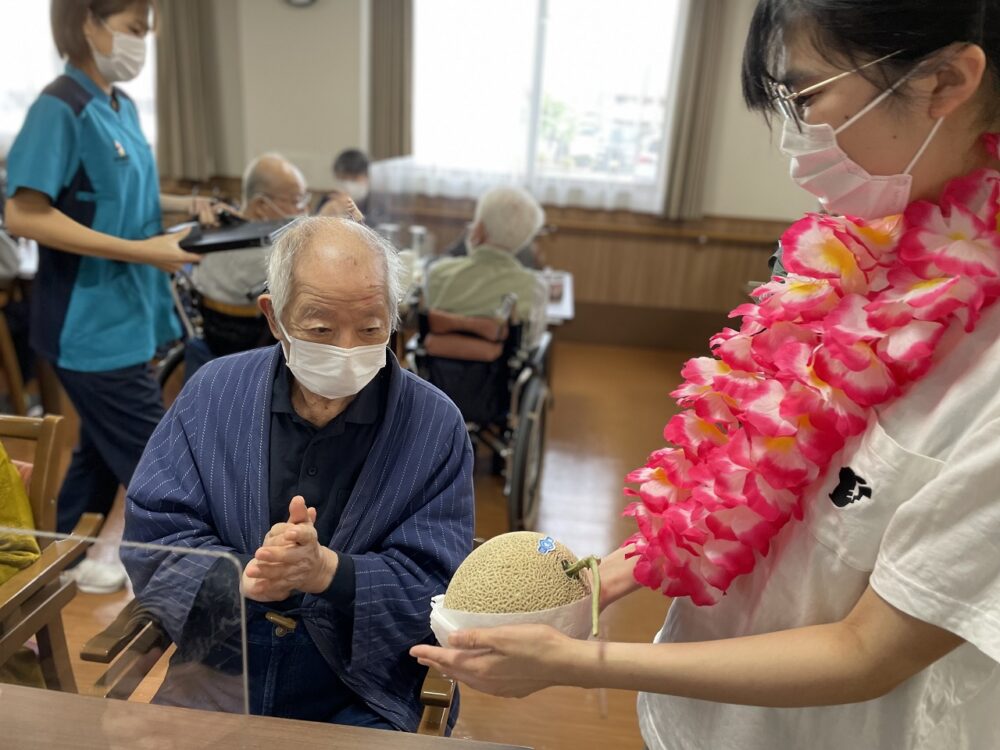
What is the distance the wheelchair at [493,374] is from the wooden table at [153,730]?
1750 millimetres

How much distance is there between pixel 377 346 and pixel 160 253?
0.94 metres

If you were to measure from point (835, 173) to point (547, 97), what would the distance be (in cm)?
448

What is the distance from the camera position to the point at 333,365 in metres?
1.21

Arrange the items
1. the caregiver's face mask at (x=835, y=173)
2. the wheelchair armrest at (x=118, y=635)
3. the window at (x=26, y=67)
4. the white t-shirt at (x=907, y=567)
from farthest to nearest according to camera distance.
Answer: the window at (x=26, y=67) → the wheelchair armrest at (x=118, y=635) → the caregiver's face mask at (x=835, y=173) → the white t-shirt at (x=907, y=567)

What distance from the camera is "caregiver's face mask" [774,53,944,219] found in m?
0.71

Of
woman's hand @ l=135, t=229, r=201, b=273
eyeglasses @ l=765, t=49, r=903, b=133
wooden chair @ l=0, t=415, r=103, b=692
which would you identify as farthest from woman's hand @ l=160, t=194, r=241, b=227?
eyeglasses @ l=765, t=49, r=903, b=133

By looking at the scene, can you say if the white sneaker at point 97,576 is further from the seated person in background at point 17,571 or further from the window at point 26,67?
the window at point 26,67

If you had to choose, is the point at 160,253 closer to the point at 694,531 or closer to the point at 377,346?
the point at 377,346

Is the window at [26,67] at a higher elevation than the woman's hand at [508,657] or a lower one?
higher

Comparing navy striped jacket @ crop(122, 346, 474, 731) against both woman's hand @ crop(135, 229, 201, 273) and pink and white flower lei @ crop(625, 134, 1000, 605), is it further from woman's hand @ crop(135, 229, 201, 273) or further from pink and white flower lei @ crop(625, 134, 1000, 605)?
woman's hand @ crop(135, 229, 201, 273)

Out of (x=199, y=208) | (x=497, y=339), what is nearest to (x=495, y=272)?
(x=497, y=339)

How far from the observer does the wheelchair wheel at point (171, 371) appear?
9.16 feet

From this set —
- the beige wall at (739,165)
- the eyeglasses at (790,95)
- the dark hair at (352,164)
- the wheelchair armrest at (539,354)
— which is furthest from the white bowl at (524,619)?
the beige wall at (739,165)

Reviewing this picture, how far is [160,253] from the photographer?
1866 millimetres
